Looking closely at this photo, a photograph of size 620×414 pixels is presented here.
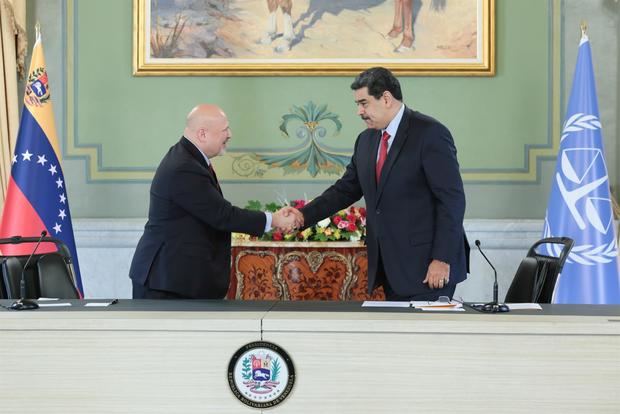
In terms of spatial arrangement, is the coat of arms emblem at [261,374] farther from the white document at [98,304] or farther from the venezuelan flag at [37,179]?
the venezuelan flag at [37,179]

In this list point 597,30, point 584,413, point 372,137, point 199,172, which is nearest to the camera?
point 584,413

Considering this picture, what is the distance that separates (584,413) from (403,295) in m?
1.21

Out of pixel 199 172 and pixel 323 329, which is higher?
pixel 199 172

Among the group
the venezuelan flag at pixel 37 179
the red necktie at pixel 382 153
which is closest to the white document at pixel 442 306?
the red necktie at pixel 382 153

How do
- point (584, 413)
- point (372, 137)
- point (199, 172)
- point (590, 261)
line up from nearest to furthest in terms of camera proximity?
point (584, 413) → point (199, 172) → point (372, 137) → point (590, 261)

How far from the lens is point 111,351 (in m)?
2.29

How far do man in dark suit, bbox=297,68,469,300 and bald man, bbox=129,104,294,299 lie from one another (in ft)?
2.01

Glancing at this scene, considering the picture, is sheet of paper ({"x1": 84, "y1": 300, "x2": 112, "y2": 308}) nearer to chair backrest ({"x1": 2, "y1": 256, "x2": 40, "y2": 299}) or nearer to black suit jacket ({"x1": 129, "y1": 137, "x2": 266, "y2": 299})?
black suit jacket ({"x1": 129, "y1": 137, "x2": 266, "y2": 299})

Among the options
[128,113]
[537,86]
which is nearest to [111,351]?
[128,113]

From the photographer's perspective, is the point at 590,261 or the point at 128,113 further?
the point at 128,113

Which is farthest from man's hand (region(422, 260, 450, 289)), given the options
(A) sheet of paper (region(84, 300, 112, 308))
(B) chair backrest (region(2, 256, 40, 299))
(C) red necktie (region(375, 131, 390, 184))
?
(B) chair backrest (region(2, 256, 40, 299))

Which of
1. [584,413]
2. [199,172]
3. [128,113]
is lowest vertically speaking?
[584,413]

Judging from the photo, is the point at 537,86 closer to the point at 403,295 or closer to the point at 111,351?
the point at 403,295

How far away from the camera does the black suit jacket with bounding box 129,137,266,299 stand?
10.5ft
